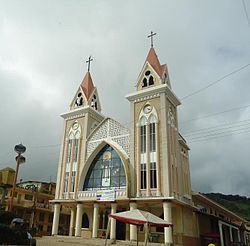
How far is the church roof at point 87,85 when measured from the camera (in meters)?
36.1

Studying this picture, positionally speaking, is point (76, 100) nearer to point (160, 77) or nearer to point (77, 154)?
point (77, 154)

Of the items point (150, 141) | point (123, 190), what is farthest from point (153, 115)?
point (123, 190)

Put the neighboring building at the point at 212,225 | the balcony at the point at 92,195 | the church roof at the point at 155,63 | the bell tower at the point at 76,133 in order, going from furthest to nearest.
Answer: the bell tower at the point at 76,133, the church roof at the point at 155,63, the neighboring building at the point at 212,225, the balcony at the point at 92,195

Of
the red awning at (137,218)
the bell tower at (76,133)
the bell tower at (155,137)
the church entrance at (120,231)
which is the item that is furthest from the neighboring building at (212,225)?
the red awning at (137,218)

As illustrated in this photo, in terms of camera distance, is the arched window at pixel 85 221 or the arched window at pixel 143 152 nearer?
the arched window at pixel 143 152

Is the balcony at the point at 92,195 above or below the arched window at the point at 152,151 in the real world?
below

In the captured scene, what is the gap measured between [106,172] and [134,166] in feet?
13.5

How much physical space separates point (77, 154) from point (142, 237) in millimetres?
11933

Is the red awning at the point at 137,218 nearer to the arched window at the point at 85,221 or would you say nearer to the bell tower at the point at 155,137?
the bell tower at the point at 155,137

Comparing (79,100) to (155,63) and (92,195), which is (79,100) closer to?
(155,63)

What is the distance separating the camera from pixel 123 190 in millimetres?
26125

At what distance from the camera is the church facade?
25.2 metres

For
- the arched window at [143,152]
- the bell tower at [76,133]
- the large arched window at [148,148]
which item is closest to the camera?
the large arched window at [148,148]

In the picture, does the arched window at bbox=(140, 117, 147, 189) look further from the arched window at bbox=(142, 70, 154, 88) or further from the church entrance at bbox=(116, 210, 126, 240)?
the church entrance at bbox=(116, 210, 126, 240)
